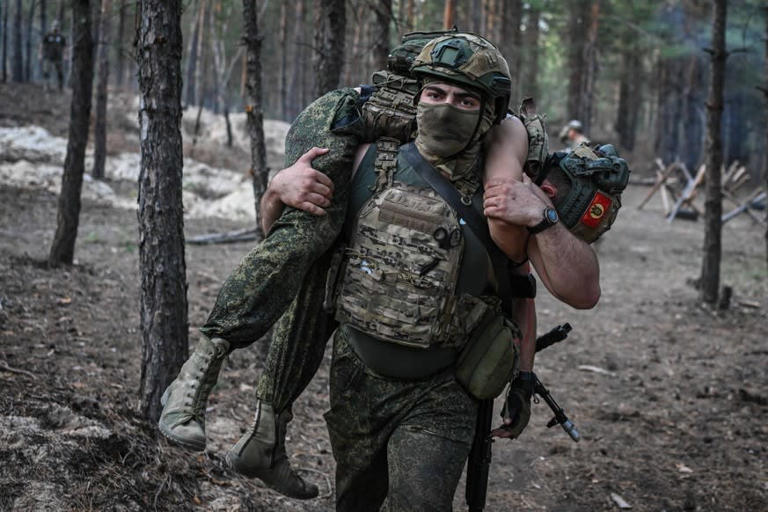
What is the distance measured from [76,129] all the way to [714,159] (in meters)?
8.04

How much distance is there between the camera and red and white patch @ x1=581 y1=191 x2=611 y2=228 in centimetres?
261

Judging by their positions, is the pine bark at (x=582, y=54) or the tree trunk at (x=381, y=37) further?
the pine bark at (x=582, y=54)

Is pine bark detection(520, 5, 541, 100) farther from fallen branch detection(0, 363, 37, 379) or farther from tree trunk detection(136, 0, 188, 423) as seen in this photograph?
fallen branch detection(0, 363, 37, 379)

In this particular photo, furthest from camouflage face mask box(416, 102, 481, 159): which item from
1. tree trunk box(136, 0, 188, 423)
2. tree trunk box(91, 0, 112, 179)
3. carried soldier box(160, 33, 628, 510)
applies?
tree trunk box(91, 0, 112, 179)

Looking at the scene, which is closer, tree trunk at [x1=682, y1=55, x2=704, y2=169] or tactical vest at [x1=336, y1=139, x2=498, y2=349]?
tactical vest at [x1=336, y1=139, x2=498, y2=349]

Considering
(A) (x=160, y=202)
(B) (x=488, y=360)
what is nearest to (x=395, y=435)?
(B) (x=488, y=360)

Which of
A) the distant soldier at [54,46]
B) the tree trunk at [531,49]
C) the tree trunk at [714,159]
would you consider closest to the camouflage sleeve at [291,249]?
the tree trunk at [714,159]

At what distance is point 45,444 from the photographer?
3193mm

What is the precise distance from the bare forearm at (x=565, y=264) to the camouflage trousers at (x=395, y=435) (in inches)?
21.3

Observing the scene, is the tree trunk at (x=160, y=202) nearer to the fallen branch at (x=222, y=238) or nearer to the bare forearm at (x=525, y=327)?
the bare forearm at (x=525, y=327)

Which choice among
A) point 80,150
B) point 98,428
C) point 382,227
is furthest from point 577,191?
point 80,150

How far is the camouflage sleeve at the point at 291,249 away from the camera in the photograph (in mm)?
2422

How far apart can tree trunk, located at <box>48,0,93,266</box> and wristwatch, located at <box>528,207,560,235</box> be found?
6.76m

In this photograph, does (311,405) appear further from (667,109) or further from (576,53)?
(667,109)
